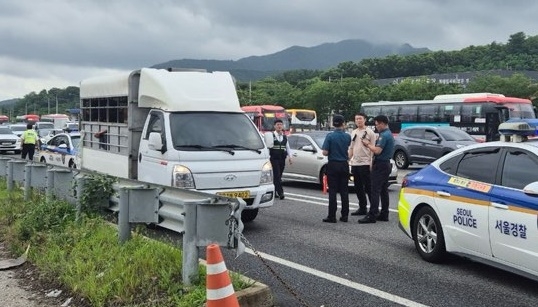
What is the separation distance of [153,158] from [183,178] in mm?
985

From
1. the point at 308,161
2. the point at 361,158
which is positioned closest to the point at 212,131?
the point at 361,158

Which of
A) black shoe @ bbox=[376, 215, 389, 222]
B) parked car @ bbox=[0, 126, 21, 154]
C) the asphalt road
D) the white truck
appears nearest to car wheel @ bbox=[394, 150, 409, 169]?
black shoe @ bbox=[376, 215, 389, 222]

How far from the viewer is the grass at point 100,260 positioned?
15.6ft

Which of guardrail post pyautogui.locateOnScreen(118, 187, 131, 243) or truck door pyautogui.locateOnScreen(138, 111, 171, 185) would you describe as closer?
guardrail post pyautogui.locateOnScreen(118, 187, 131, 243)

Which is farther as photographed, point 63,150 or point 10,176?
point 63,150

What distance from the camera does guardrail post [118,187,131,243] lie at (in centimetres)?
577

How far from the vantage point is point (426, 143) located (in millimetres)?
20484

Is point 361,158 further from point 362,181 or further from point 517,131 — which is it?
point 517,131

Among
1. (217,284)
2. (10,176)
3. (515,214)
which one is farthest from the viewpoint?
(10,176)

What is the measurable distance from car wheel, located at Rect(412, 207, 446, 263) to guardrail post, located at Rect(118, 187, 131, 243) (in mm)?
3476

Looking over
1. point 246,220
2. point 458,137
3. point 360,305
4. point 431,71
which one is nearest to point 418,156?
point 458,137

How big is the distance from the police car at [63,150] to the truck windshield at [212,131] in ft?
26.7

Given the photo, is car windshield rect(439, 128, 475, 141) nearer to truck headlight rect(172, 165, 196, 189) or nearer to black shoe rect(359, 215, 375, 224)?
black shoe rect(359, 215, 375, 224)

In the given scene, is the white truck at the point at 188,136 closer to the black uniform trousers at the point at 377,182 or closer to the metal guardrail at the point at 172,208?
the metal guardrail at the point at 172,208
